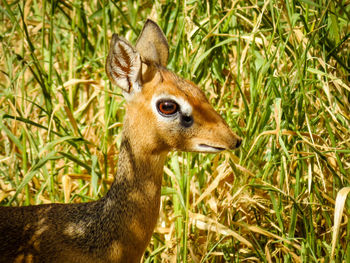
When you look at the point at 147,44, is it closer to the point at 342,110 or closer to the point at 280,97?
the point at 280,97

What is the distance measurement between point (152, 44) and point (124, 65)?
31cm

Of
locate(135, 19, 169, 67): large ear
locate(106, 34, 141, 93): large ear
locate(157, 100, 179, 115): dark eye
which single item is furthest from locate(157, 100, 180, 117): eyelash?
locate(135, 19, 169, 67): large ear

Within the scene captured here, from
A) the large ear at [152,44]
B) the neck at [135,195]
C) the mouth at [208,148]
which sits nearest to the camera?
the mouth at [208,148]

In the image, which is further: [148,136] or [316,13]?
[316,13]

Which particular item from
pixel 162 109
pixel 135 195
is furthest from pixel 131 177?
pixel 162 109

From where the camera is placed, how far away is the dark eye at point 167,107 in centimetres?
241

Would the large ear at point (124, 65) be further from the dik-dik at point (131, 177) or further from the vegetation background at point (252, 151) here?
the vegetation background at point (252, 151)

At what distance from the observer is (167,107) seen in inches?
95.5

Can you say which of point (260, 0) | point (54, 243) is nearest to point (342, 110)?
point (260, 0)

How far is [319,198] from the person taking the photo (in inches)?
114

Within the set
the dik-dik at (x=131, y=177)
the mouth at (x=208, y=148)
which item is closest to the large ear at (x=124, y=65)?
the dik-dik at (x=131, y=177)

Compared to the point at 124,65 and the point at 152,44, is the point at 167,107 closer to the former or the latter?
the point at 124,65

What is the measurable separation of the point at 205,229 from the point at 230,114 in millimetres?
771

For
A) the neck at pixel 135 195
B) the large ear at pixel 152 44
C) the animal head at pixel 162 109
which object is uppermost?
the large ear at pixel 152 44
